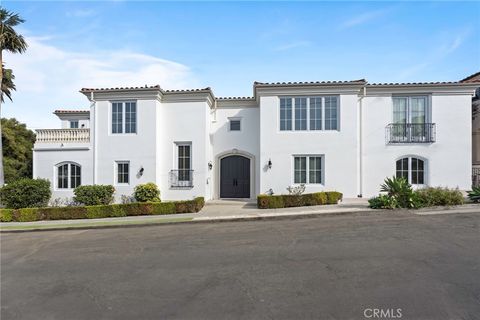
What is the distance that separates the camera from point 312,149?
1559cm

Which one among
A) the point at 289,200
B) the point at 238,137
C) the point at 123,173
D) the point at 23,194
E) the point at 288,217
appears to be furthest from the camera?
the point at 238,137

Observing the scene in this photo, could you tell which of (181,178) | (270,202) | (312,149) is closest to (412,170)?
(312,149)

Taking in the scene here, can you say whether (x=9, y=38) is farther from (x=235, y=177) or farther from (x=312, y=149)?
(x=312, y=149)

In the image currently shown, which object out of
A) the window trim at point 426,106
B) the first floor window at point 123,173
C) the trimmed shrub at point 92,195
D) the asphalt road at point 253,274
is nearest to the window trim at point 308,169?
the window trim at point 426,106

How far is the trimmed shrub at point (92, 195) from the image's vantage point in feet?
Answer: 49.5

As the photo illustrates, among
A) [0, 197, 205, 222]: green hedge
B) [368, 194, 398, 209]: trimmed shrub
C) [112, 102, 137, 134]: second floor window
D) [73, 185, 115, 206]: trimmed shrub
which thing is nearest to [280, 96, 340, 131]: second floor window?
[368, 194, 398, 209]: trimmed shrub

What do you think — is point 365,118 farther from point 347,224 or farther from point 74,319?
point 74,319

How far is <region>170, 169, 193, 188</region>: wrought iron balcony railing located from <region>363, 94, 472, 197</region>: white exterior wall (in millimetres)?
9457

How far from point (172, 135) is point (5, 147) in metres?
17.1

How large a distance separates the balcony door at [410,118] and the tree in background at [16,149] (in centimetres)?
2619

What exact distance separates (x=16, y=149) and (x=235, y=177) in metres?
19.8

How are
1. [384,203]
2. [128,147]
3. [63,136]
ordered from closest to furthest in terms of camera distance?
1. [384,203]
2. [128,147]
3. [63,136]

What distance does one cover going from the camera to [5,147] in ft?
78.8

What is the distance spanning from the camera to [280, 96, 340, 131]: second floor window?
615 inches
